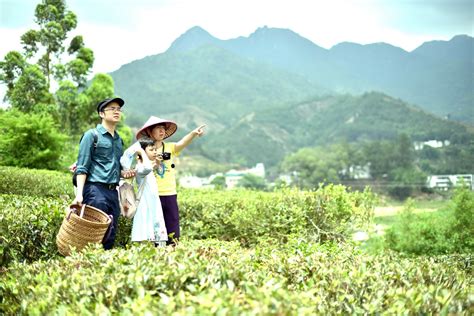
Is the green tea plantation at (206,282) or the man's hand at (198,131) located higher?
the man's hand at (198,131)

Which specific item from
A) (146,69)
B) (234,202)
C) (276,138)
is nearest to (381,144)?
(276,138)

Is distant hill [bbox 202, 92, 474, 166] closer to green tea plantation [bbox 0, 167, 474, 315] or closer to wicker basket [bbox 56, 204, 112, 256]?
wicker basket [bbox 56, 204, 112, 256]

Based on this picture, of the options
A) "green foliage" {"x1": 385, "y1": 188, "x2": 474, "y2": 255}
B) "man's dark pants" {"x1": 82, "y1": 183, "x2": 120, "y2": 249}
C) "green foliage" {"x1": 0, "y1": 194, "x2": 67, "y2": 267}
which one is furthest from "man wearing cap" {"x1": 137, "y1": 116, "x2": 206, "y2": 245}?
"green foliage" {"x1": 385, "y1": 188, "x2": 474, "y2": 255}

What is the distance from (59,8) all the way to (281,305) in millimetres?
18443

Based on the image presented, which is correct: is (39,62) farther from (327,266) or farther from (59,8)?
(327,266)

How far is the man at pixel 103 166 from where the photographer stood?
164 inches

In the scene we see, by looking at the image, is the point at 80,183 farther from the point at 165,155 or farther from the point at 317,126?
the point at 317,126

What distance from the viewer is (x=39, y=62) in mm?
18859

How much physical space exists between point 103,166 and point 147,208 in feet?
1.63

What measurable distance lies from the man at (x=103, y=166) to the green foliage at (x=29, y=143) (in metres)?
8.46

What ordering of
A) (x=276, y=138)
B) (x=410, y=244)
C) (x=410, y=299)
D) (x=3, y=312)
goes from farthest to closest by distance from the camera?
(x=276, y=138), (x=410, y=244), (x=3, y=312), (x=410, y=299)

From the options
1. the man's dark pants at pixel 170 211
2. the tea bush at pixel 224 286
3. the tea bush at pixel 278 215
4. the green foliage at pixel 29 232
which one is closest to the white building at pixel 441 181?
the tea bush at pixel 278 215

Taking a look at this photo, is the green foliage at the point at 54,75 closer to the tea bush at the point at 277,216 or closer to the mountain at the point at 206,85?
the tea bush at the point at 277,216

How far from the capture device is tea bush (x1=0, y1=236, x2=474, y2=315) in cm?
210
